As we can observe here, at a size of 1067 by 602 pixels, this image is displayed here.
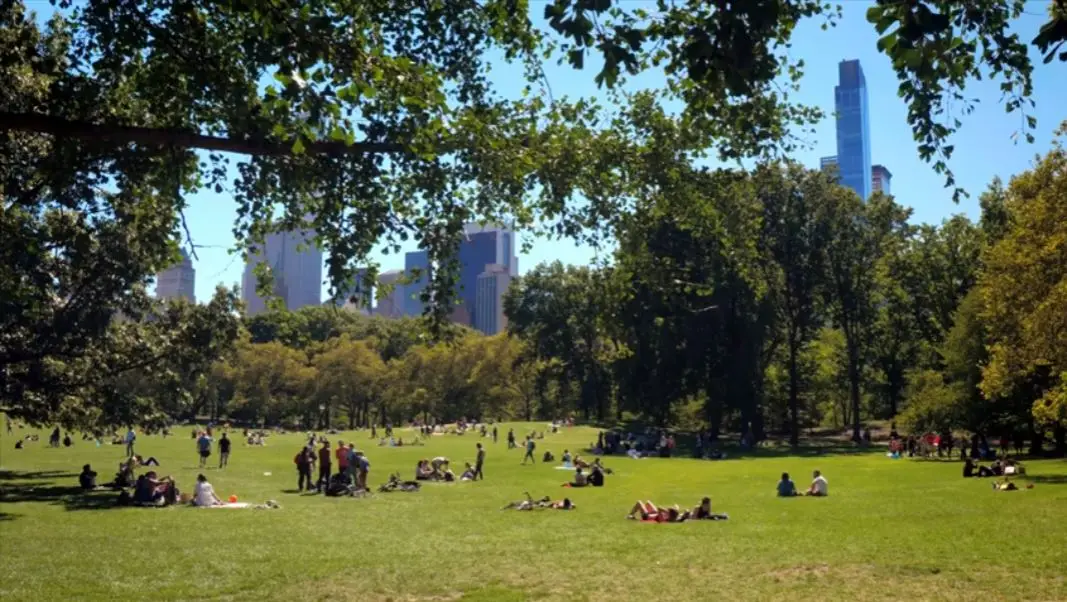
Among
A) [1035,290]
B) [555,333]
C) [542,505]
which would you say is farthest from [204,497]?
[555,333]

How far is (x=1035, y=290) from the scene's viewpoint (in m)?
26.4

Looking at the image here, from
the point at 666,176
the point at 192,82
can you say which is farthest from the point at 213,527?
the point at 666,176

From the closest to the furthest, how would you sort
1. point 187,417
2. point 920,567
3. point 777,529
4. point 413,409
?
point 920,567, point 777,529, point 413,409, point 187,417

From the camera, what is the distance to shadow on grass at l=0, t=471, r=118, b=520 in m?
21.6

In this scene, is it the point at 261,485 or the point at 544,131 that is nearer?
the point at 544,131

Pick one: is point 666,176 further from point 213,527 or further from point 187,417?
point 187,417

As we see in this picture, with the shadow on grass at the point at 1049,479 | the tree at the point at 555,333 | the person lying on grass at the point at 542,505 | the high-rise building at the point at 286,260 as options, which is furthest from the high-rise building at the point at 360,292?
the tree at the point at 555,333

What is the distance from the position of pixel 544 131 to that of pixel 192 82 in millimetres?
3969

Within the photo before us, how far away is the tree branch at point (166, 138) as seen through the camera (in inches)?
302

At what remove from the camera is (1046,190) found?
2914cm

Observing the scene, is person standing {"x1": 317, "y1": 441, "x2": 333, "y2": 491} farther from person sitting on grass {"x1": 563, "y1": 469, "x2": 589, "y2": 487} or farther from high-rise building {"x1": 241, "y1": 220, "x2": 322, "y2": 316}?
person sitting on grass {"x1": 563, "y1": 469, "x2": 589, "y2": 487}

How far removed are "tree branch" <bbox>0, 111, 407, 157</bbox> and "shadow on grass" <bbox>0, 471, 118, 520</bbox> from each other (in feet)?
47.1

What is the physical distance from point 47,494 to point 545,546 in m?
16.9

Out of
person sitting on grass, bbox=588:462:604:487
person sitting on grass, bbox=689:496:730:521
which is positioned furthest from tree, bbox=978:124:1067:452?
person sitting on grass, bbox=588:462:604:487
